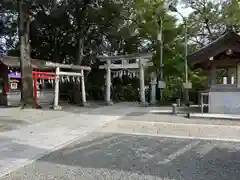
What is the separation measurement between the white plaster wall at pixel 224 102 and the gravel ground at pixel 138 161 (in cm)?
548

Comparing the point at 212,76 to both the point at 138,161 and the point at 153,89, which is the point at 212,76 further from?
the point at 138,161

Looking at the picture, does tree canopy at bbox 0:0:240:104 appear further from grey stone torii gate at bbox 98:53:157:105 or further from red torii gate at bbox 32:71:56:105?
red torii gate at bbox 32:71:56:105

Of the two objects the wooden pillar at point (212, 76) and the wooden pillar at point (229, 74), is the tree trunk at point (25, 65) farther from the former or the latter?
the wooden pillar at point (229, 74)

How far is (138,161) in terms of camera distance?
16.1ft

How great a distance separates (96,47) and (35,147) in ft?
55.1

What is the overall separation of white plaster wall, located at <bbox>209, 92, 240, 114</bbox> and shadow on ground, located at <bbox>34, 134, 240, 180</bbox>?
556cm

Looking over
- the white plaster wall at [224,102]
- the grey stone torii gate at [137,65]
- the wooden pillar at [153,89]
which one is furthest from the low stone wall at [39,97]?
the white plaster wall at [224,102]

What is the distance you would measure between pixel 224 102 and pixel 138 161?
788 centimetres

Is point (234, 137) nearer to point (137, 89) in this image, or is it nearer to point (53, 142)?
point (53, 142)

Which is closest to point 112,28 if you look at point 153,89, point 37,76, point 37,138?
point 153,89

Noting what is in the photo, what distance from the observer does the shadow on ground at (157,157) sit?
434 centimetres

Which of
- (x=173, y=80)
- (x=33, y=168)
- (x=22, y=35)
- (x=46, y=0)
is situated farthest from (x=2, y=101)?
(x=33, y=168)

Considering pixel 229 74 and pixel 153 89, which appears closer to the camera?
pixel 229 74

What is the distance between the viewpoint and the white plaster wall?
11289mm
